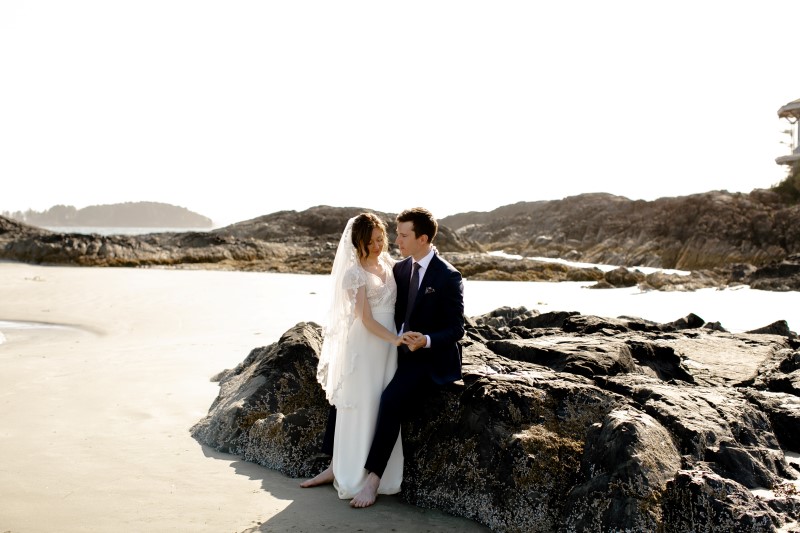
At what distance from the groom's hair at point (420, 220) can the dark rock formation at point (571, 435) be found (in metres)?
0.99

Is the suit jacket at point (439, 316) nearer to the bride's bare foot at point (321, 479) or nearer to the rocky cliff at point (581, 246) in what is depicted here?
the bride's bare foot at point (321, 479)

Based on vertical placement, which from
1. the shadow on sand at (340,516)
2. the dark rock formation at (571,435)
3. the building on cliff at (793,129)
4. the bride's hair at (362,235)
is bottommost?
the shadow on sand at (340,516)

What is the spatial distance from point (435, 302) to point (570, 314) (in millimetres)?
4155

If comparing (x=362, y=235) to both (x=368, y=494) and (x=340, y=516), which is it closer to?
(x=368, y=494)

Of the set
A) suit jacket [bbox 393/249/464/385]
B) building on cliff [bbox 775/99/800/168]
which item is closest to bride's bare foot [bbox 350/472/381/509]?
suit jacket [bbox 393/249/464/385]

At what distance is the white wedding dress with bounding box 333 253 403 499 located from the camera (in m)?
4.15

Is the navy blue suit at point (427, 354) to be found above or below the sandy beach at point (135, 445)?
above

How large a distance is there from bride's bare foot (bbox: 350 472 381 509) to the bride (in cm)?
10

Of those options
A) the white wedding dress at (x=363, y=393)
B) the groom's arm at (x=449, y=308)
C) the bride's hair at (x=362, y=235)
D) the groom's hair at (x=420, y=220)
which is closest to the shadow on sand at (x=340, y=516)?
the white wedding dress at (x=363, y=393)

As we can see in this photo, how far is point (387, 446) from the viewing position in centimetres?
412

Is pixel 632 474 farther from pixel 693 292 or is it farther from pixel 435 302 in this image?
pixel 693 292

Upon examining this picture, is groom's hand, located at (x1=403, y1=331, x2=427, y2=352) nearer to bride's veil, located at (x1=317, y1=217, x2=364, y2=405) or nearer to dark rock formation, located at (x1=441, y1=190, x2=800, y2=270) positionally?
bride's veil, located at (x1=317, y1=217, x2=364, y2=405)

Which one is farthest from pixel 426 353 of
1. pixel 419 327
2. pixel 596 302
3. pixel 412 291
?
pixel 596 302

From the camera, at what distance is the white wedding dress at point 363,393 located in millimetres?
4148
